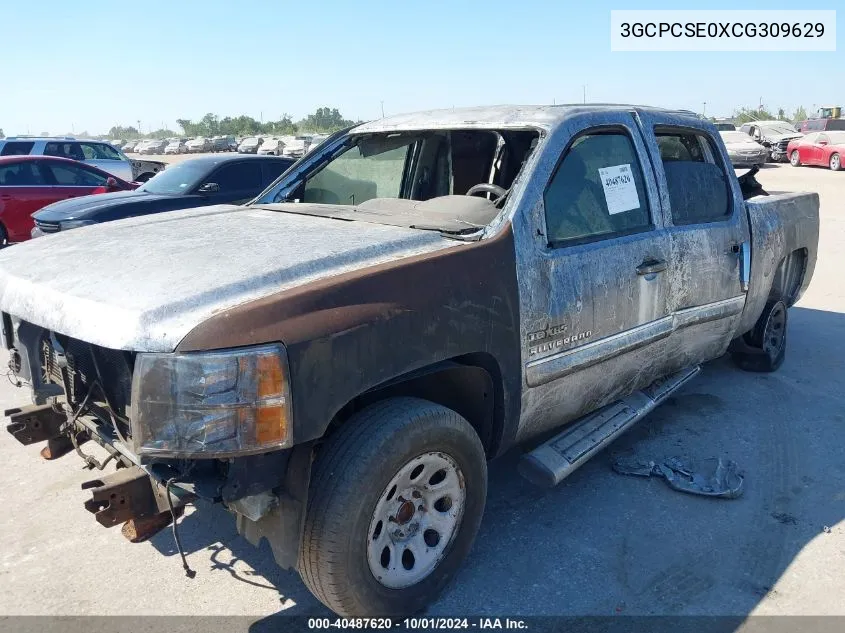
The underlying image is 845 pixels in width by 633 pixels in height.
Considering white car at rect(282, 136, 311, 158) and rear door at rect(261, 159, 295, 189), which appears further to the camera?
white car at rect(282, 136, 311, 158)

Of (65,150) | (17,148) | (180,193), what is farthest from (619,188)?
(17,148)

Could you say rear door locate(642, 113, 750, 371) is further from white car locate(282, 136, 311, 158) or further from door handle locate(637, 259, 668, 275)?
white car locate(282, 136, 311, 158)

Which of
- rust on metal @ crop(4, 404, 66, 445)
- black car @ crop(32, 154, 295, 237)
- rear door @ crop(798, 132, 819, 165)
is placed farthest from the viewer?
rear door @ crop(798, 132, 819, 165)

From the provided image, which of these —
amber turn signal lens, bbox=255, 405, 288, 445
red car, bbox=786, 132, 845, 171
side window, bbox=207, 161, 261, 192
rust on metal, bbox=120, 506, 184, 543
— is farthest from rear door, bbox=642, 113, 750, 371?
red car, bbox=786, 132, 845, 171

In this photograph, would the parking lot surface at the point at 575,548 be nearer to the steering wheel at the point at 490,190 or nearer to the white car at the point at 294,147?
the steering wheel at the point at 490,190

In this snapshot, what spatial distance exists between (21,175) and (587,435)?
35.3 feet

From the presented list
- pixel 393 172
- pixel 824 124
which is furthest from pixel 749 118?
pixel 393 172

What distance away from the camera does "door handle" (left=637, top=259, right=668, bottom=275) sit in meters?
3.53

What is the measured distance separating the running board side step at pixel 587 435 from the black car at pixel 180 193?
5.98 metres

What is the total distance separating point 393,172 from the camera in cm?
429

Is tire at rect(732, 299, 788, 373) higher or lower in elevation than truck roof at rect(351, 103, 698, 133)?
lower

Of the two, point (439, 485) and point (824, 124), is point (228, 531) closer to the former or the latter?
point (439, 485)

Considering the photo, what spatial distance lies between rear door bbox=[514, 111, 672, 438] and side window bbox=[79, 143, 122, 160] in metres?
14.4

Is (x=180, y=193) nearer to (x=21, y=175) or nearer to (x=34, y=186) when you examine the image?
(x=34, y=186)
